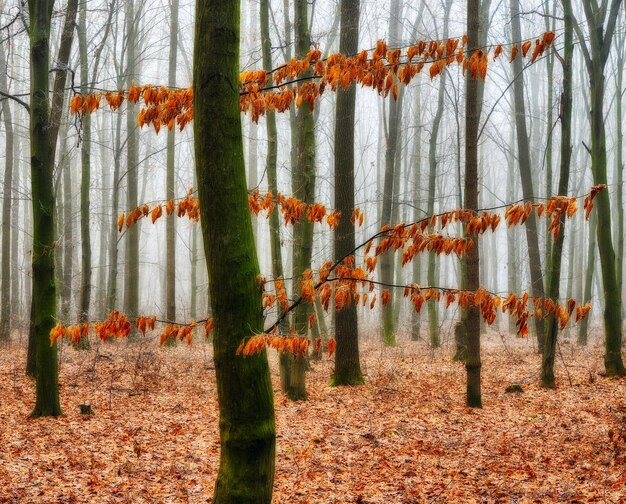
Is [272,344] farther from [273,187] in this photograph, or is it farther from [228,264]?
[273,187]

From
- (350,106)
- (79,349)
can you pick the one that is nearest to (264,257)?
(79,349)

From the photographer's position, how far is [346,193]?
1082 centimetres

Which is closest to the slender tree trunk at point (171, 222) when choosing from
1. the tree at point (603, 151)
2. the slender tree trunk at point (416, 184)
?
the slender tree trunk at point (416, 184)

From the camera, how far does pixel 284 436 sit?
25.2 ft

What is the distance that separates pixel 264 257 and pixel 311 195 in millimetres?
38743

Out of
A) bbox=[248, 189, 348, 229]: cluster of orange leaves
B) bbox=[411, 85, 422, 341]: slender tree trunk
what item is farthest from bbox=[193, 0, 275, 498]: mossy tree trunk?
bbox=[411, 85, 422, 341]: slender tree trunk

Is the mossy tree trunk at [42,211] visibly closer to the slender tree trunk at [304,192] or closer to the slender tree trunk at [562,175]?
the slender tree trunk at [304,192]

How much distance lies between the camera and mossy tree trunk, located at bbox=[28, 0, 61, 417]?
25.4ft

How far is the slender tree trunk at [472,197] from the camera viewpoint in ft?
29.5

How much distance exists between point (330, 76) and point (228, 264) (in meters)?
1.48

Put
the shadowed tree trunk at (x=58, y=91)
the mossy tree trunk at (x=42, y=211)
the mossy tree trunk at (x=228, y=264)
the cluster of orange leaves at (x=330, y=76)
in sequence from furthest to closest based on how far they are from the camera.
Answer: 1. the shadowed tree trunk at (x=58, y=91)
2. the mossy tree trunk at (x=42, y=211)
3. the cluster of orange leaves at (x=330, y=76)
4. the mossy tree trunk at (x=228, y=264)

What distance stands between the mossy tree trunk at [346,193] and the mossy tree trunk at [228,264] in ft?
23.7

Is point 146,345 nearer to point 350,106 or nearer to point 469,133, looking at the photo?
point 350,106

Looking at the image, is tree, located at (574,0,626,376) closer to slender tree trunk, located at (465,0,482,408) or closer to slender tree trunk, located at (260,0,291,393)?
slender tree trunk, located at (465,0,482,408)
